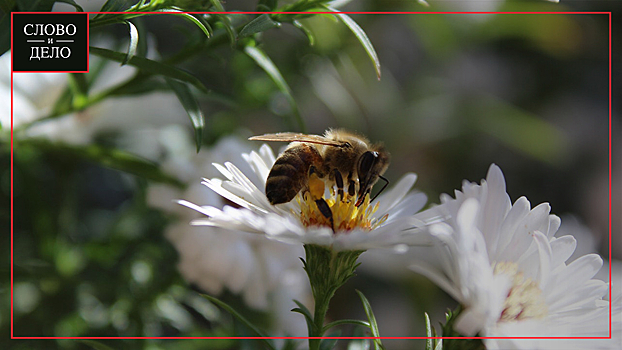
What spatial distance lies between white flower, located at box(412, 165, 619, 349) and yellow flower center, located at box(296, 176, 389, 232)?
0.08m

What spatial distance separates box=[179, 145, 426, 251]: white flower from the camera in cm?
36

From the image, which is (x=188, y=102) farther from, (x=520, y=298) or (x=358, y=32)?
(x=520, y=298)

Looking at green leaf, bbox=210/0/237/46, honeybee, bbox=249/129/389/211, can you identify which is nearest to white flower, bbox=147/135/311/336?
honeybee, bbox=249/129/389/211

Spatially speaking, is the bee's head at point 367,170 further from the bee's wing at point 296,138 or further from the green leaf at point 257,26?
the green leaf at point 257,26

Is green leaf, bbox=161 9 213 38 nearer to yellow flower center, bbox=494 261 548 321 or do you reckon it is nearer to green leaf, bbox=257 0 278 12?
green leaf, bbox=257 0 278 12

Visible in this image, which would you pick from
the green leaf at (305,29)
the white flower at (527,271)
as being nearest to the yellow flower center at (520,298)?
the white flower at (527,271)

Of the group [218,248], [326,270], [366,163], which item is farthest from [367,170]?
[218,248]

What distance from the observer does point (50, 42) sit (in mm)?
498

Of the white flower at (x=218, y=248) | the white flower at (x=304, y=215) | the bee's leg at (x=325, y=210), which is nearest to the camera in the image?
the white flower at (x=304, y=215)

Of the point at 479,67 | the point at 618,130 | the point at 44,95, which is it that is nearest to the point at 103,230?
the point at 44,95

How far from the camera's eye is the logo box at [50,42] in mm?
451

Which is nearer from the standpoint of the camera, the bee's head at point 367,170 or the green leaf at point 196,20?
the green leaf at point 196,20

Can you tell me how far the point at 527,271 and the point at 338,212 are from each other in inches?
6.4

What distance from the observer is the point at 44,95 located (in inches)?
26.2
